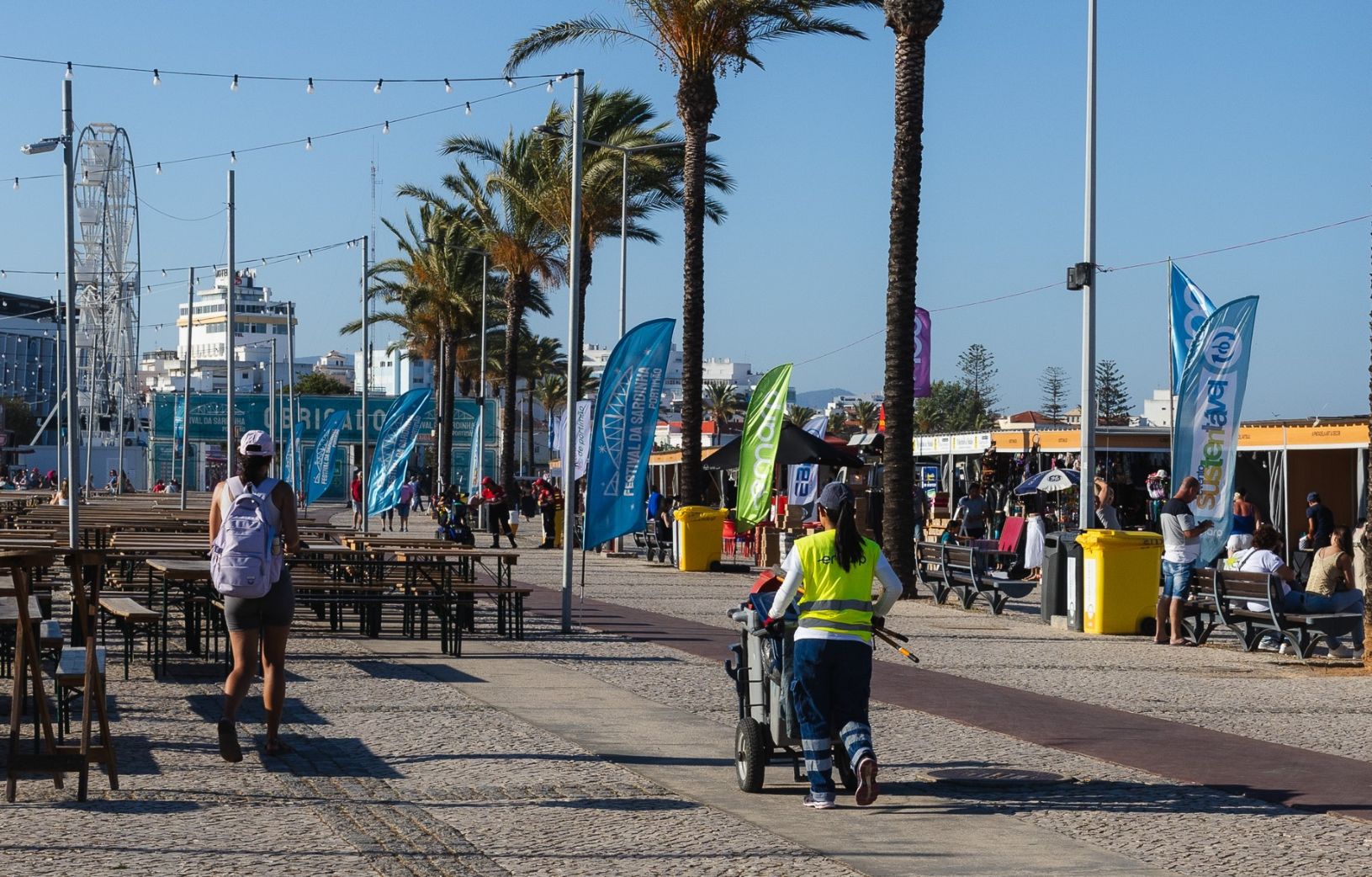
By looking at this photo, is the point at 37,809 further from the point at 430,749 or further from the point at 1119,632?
the point at 1119,632

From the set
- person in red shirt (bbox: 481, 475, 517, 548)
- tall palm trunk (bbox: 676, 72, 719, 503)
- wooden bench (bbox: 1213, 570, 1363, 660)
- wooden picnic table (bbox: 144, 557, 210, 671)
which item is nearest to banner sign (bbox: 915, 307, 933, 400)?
tall palm trunk (bbox: 676, 72, 719, 503)

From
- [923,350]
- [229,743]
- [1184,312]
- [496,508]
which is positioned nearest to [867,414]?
[923,350]

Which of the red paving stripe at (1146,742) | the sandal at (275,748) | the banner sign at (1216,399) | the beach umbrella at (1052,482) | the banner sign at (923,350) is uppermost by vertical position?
the banner sign at (923,350)

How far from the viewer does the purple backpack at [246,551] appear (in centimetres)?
871

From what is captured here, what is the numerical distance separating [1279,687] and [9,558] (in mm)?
10142

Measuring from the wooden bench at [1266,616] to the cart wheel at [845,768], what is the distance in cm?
831

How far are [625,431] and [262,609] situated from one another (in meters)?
10.1

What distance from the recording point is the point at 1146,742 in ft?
33.3

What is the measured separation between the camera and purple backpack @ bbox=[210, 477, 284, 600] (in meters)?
8.71

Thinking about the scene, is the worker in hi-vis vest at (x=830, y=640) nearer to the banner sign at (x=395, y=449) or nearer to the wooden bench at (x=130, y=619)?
the wooden bench at (x=130, y=619)

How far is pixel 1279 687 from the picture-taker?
13.3m

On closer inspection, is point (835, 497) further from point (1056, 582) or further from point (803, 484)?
point (803, 484)

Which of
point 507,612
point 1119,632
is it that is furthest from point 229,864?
point 1119,632

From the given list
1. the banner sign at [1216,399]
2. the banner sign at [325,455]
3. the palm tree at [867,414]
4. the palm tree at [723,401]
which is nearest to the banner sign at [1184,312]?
the banner sign at [1216,399]
